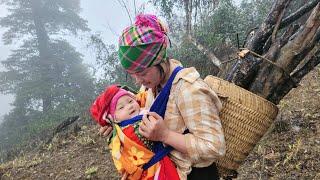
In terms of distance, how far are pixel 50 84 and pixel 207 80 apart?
30.0 meters

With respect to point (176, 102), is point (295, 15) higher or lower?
higher

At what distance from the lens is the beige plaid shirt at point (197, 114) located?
2135 millimetres

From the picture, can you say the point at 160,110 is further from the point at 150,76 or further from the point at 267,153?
the point at 267,153

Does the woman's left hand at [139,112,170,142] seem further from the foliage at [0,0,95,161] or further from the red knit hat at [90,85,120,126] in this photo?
the foliage at [0,0,95,161]

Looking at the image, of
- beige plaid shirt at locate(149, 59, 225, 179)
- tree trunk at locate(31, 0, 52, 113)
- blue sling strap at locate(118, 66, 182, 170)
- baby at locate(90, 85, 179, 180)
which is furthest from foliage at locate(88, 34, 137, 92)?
beige plaid shirt at locate(149, 59, 225, 179)

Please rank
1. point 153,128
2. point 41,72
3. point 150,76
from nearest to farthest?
point 153,128 → point 150,76 → point 41,72

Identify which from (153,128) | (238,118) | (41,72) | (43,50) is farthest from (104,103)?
(43,50)

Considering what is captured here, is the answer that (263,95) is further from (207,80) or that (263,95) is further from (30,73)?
(30,73)

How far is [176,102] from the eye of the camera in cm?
220

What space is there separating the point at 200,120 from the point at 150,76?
35 centimetres

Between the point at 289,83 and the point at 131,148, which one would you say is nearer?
the point at 131,148

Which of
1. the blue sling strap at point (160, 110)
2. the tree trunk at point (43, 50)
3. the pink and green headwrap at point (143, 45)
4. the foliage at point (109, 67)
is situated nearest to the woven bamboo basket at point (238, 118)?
the blue sling strap at point (160, 110)

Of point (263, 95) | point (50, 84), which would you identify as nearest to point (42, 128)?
point (50, 84)

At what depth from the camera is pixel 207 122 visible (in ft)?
7.04
